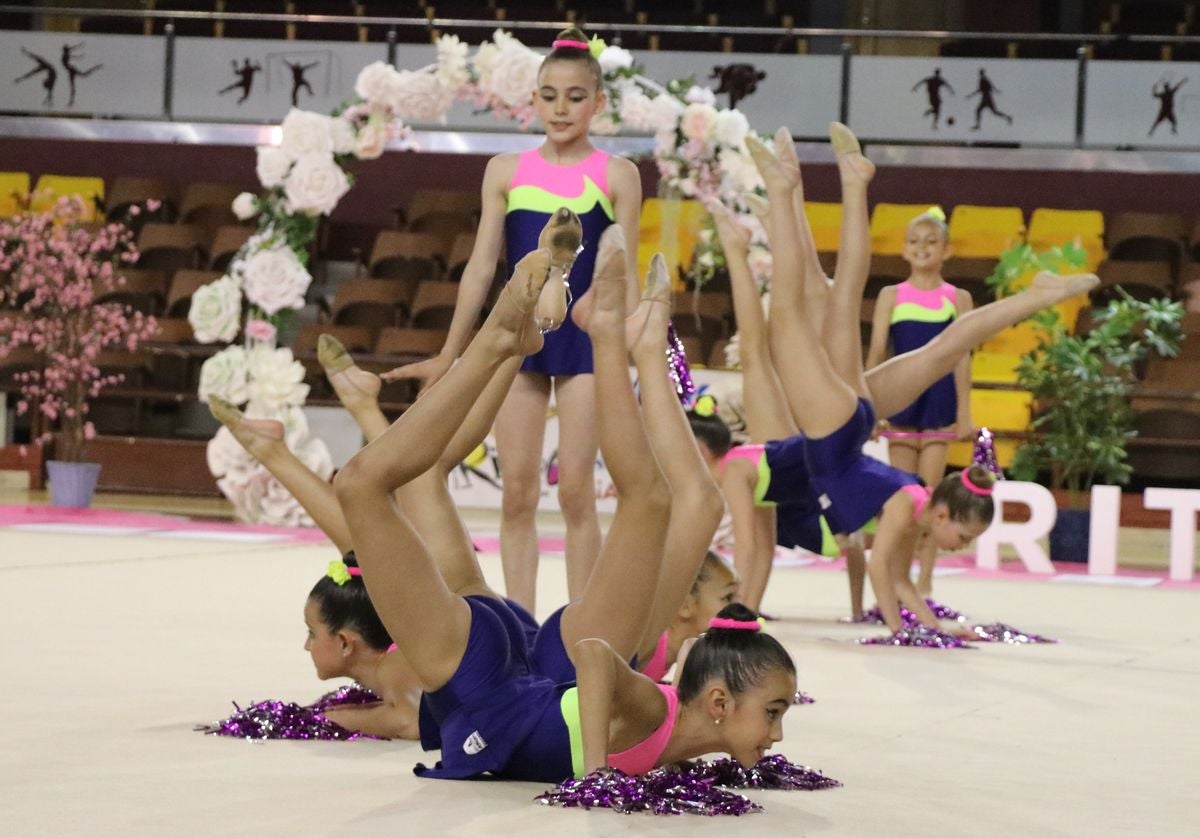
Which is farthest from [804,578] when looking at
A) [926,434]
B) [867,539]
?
[867,539]

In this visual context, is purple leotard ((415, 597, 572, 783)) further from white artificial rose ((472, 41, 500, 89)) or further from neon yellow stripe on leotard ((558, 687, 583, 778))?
white artificial rose ((472, 41, 500, 89))

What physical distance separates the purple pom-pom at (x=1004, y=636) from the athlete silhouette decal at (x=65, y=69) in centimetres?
894

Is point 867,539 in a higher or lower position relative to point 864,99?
lower

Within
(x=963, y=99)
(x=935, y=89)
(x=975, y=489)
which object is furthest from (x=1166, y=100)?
(x=975, y=489)

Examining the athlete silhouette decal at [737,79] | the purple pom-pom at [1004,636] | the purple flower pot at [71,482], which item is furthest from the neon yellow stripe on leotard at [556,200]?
the athlete silhouette decal at [737,79]

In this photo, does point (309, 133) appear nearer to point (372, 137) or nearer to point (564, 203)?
point (372, 137)

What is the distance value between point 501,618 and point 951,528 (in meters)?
2.30

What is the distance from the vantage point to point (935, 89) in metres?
11.3

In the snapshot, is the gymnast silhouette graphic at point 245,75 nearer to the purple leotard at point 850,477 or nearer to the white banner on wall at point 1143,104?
the white banner on wall at point 1143,104

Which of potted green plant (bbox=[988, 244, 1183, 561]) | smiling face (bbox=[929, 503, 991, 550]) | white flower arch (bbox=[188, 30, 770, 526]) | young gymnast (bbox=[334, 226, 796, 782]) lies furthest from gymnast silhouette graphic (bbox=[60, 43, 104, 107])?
young gymnast (bbox=[334, 226, 796, 782])

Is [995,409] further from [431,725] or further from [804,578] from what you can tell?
[431,725]

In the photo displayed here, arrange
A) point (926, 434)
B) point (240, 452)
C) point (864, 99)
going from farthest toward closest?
point (864, 99)
point (240, 452)
point (926, 434)

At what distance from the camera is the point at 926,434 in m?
6.63

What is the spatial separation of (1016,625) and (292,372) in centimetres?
400
